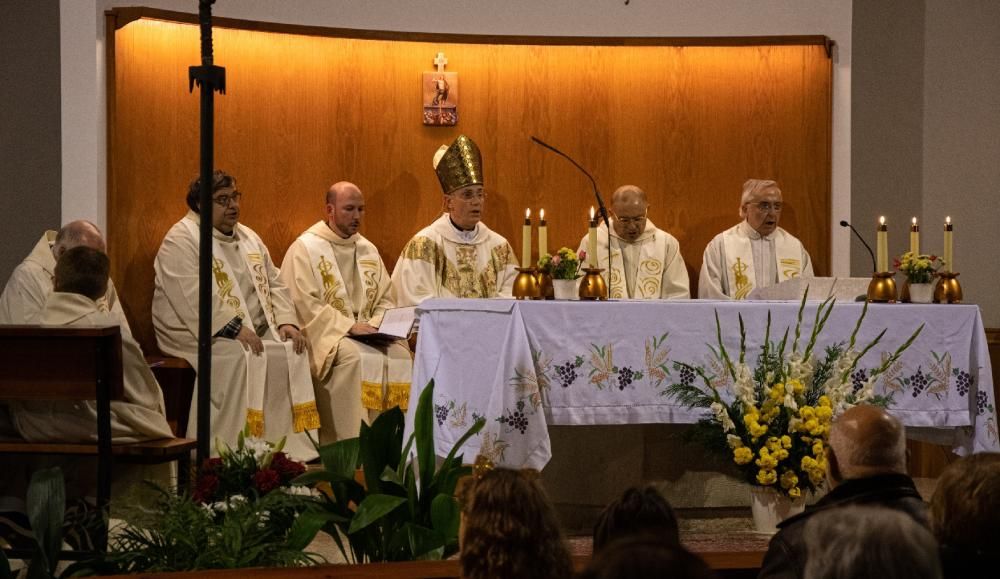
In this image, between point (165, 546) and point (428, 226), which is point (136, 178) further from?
point (165, 546)

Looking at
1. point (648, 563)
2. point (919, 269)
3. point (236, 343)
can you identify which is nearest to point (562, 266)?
point (919, 269)

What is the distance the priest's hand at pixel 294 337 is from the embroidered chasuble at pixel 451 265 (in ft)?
2.36

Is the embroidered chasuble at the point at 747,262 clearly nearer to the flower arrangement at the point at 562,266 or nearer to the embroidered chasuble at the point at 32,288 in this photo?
the flower arrangement at the point at 562,266

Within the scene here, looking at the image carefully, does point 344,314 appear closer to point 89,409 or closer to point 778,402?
point 89,409

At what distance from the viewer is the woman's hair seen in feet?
7.90

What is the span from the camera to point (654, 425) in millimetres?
5863

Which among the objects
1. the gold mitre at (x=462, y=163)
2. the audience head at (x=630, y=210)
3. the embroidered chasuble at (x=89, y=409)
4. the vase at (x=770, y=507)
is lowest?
the vase at (x=770, y=507)

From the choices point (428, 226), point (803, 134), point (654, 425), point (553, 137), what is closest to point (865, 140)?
point (803, 134)

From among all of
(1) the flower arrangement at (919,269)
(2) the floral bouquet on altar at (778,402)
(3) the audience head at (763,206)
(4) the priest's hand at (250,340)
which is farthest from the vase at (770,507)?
(3) the audience head at (763,206)

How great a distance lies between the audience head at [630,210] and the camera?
8109mm

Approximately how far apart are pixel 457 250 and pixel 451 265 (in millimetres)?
110

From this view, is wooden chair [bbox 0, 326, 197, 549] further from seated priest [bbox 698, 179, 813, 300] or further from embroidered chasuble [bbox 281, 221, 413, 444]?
seated priest [bbox 698, 179, 813, 300]

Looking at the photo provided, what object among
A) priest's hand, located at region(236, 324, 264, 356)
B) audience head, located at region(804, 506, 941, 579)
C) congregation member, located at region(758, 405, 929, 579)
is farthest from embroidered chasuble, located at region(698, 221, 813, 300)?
audience head, located at region(804, 506, 941, 579)

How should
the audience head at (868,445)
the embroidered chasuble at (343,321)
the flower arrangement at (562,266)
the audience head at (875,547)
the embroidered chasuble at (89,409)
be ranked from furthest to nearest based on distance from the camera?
the embroidered chasuble at (343,321) → the flower arrangement at (562,266) → the embroidered chasuble at (89,409) → the audience head at (868,445) → the audience head at (875,547)
